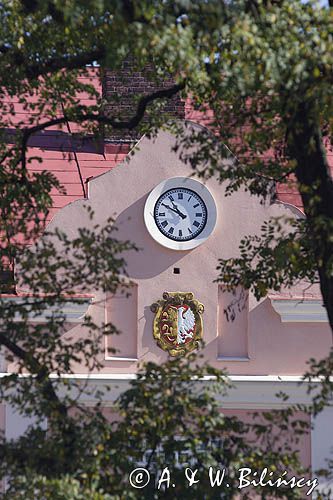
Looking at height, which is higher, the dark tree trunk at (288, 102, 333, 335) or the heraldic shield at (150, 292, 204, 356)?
the heraldic shield at (150, 292, 204, 356)

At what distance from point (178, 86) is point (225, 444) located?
10.8ft

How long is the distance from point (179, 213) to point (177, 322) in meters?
1.79

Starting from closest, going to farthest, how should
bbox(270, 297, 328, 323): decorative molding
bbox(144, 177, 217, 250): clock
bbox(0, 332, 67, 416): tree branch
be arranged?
bbox(0, 332, 67, 416): tree branch
bbox(270, 297, 328, 323): decorative molding
bbox(144, 177, 217, 250): clock

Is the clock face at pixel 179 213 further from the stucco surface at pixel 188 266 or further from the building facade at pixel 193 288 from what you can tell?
the stucco surface at pixel 188 266

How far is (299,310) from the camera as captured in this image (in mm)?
22516

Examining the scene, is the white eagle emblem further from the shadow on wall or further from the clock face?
the clock face

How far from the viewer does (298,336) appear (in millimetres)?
22672

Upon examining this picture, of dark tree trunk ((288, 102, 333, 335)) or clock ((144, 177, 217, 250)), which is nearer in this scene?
dark tree trunk ((288, 102, 333, 335))

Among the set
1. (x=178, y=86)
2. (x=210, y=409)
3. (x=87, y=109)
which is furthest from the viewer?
(x=87, y=109)

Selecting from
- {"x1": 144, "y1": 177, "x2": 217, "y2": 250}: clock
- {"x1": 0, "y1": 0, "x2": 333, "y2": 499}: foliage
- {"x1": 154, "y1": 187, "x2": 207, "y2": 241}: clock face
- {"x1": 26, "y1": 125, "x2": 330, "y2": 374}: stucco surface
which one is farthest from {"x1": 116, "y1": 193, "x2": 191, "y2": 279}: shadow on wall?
{"x1": 0, "y1": 0, "x2": 333, "y2": 499}: foliage

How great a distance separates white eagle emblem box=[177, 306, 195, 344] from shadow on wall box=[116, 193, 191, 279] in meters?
0.78

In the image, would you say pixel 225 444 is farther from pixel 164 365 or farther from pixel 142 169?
pixel 142 169

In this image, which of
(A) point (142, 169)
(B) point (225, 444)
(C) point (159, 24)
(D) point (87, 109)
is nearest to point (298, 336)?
(A) point (142, 169)

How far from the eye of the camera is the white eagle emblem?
73.9ft
